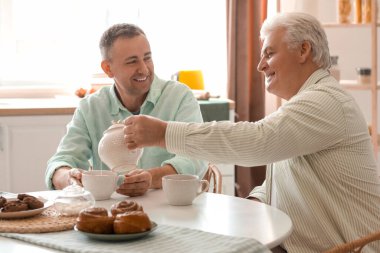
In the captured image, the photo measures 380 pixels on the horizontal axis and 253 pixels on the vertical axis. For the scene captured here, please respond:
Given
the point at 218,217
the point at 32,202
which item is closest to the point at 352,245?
the point at 218,217

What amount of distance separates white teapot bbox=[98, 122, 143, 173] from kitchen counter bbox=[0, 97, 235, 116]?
5.70ft

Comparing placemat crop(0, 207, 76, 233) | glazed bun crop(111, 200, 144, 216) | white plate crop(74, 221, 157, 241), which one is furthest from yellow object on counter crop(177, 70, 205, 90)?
white plate crop(74, 221, 157, 241)

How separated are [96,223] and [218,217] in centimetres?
39

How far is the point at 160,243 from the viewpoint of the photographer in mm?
1652

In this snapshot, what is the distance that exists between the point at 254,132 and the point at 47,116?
203 centimetres

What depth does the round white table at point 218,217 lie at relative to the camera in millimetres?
1730

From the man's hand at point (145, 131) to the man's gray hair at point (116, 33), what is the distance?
688 millimetres

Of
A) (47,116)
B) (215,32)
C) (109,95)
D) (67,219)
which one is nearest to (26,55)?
(47,116)

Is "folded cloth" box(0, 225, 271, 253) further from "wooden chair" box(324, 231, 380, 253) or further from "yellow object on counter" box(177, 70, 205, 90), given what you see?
"yellow object on counter" box(177, 70, 205, 90)

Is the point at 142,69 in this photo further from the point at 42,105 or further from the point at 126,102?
the point at 42,105

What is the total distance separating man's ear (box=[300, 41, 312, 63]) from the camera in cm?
224

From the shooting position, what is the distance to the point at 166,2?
4.66 metres

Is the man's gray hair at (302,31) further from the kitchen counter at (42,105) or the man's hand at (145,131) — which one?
the kitchen counter at (42,105)

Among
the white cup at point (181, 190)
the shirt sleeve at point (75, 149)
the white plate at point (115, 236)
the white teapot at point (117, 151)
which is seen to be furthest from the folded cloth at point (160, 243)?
the shirt sleeve at point (75, 149)
